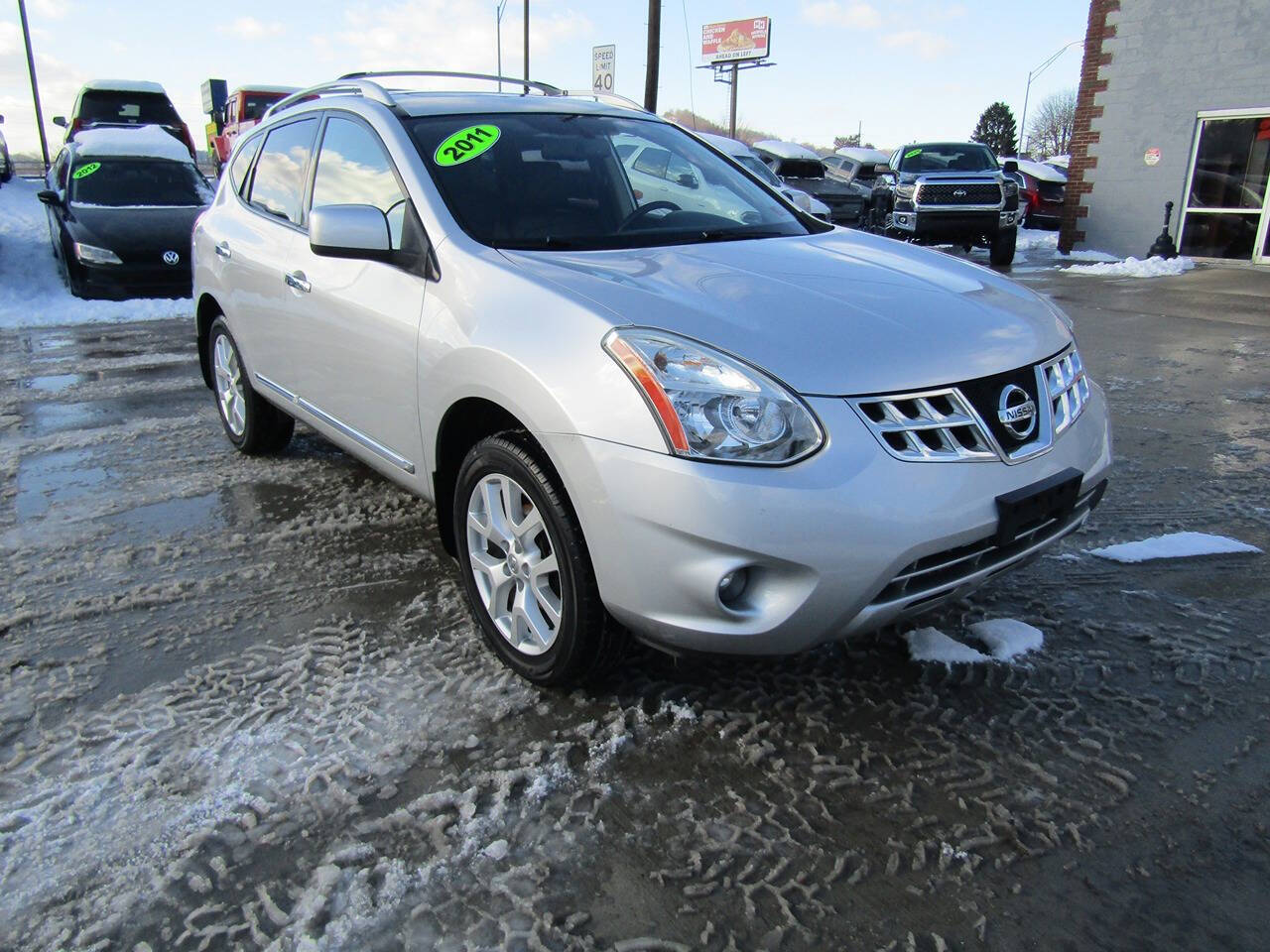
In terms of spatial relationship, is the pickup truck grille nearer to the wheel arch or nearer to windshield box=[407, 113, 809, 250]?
windshield box=[407, 113, 809, 250]

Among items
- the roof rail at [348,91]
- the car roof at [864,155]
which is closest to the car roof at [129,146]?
the roof rail at [348,91]

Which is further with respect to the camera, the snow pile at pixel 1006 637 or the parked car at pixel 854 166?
the parked car at pixel 854 166

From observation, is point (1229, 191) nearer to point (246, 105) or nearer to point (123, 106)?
point (246, 105)

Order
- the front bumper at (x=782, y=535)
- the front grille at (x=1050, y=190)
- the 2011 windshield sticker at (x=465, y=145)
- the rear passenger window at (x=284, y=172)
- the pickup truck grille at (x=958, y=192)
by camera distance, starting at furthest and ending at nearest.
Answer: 1. the front grille at (x=1050, y=190)
2. the pickup truck grille at (x=958, y=192)
3. the rear passenger window at (x=284, y=172)
4. the 2011 windshield sticker at (x=465, y=145)
5. the front bumper at (x=782, y=535)

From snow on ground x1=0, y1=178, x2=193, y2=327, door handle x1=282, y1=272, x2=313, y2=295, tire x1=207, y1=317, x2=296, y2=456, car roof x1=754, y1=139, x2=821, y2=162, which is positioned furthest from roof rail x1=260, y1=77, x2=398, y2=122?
car roof x1=754, y1=139, x2=821, y2=162

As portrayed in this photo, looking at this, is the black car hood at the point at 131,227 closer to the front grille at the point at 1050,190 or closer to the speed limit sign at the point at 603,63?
the speed limit sign at the point at 603,63

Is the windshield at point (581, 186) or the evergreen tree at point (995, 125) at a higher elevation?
the evergreen tree at point (995, 125)

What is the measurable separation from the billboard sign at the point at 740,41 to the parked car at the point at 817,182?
4342 centimetres

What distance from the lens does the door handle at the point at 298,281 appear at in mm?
3672

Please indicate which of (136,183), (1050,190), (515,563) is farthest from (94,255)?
(1050,190)

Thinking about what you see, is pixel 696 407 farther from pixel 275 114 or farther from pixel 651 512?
pixel 275 114

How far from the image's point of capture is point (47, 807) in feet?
7.39

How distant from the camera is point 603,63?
19.7m

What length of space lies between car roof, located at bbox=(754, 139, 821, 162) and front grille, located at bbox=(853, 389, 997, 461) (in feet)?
60.3
